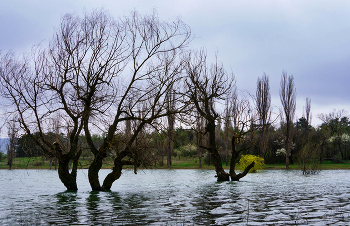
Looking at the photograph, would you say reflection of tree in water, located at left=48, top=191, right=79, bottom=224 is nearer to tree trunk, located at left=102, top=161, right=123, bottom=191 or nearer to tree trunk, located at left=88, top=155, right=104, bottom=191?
tree trunk, located at left=88, top=155, right=104, bottom=191

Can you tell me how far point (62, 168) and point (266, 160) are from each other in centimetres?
4802

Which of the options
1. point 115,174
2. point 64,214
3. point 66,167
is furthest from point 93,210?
point 115,174

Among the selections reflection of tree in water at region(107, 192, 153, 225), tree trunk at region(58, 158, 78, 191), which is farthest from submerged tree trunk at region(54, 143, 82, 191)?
reflection of tree in water at region(107, 192, 153, 225)

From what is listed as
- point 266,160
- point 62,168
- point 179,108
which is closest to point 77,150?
point 62,168

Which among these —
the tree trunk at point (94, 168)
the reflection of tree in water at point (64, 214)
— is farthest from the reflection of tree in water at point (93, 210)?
the tree trunk at point (94, 168)

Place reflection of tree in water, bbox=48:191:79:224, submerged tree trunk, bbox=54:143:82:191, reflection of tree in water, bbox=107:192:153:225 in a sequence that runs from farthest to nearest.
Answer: submerged tree trunk, bbox=54:143:82:191 → reflection of tree in water, bbox=48:191:79:224 → reflection of tree in water, bbox=107:192:153:225

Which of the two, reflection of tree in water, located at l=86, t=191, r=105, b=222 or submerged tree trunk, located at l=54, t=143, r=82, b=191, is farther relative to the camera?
submerged tree trunk, located at l=54, t=143, r=82, b=191

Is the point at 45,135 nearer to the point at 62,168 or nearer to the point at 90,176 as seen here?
the point at 62,168

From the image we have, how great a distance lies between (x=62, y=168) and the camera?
17.5 metres

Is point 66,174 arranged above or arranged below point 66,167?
below

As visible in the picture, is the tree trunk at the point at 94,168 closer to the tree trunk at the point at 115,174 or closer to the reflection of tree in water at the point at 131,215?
the tree trunk at the point at 115,174

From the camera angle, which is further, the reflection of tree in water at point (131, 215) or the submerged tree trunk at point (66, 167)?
the submerged tree trunk at point (66, 167)

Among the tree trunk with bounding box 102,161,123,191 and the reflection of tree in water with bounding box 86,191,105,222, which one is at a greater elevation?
the tree trunk with bounding box 102,161,123,191

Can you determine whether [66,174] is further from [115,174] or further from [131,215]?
[131,215]
